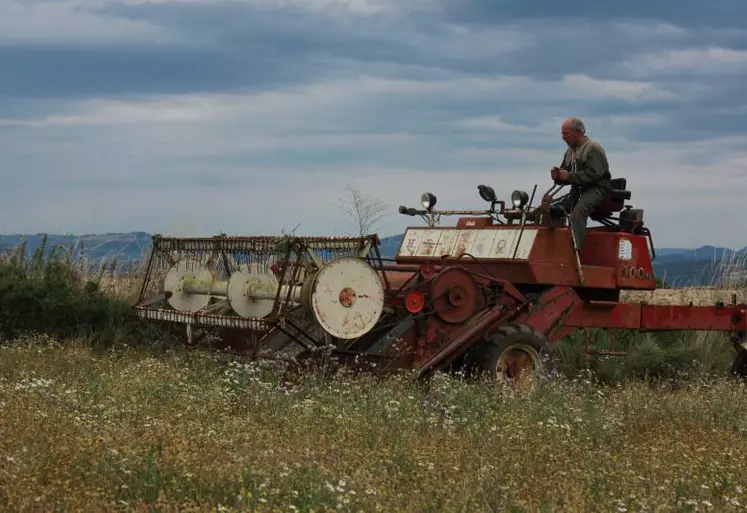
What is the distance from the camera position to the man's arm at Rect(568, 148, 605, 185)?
12.5 meters

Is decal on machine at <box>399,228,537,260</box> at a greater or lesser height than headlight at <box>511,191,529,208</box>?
lesser

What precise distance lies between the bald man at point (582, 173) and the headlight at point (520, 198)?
1.46 ft

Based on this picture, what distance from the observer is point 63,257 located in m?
16.2

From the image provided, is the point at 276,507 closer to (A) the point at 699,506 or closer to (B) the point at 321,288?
(A) the point at 699,506

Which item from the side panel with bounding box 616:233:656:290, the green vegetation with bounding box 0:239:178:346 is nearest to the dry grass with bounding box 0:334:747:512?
the side panel with bounding box 616:233:656:290

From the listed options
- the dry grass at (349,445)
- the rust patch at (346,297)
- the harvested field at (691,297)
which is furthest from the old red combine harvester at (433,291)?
the harvested field at (691,297)

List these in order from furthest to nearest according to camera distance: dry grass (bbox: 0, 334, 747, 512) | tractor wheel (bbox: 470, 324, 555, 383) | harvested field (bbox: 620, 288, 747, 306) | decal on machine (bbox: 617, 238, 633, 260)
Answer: harvested field (bbox: 620, 288, 747, 306) < decal on machine (bbox: 617, 238, 633, 260) < tractor wheel (bbox: 470, 324, 555, 383) < dry grass (bbox: 0, 334, 747, 512)

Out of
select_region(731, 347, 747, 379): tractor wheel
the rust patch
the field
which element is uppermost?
the rust patch

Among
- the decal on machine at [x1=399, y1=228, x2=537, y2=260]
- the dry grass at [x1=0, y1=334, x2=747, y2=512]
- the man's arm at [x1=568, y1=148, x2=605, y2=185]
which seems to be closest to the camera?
the dry grass at [x1=0, y1=334, x2=747, y2=512]

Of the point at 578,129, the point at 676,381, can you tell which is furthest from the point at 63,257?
the point at 676,381

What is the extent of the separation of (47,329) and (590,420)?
787 centimetres

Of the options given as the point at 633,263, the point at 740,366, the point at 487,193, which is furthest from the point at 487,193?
the point at 740,366

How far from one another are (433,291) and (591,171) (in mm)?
2647

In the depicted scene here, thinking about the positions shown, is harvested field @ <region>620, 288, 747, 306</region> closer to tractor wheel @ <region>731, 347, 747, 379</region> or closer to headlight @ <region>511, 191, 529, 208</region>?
tractor wheel @ <region>731, 347, 747, 379</region>
